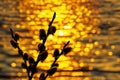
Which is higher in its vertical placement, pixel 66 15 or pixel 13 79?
pixel 13 79

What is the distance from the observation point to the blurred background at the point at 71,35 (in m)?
6.18

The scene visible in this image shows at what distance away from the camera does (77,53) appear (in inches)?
276

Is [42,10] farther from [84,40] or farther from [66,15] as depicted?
[84,40]

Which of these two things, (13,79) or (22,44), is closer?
(13,79)

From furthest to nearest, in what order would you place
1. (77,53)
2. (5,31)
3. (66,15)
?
(66,15)
(5,31)
(77,53)

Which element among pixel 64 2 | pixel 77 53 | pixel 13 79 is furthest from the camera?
pixel 64 2

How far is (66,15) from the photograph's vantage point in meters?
9.63

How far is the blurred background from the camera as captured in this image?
6.18 m

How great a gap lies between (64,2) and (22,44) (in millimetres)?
3688

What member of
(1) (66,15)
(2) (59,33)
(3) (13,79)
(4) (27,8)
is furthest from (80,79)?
(4) (27,8)

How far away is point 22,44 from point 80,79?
1936 mm

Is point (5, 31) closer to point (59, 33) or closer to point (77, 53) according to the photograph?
point (59, 33)

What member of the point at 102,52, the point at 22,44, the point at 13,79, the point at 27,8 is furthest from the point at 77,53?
the point at 27,8

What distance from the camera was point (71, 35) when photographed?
806cm
